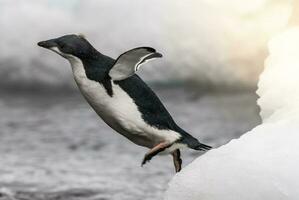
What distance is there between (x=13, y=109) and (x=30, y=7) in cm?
59

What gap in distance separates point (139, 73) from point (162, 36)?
0.16 meters

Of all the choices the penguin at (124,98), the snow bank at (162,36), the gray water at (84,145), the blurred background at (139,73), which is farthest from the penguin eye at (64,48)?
the snow bank at (162,36)

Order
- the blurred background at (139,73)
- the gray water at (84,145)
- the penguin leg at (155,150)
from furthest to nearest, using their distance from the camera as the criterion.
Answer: the blurred background at (139,73)
the gray water at (84,145)
the penguin leg at (155,150)

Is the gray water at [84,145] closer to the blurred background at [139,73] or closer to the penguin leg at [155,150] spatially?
the blurred background at [139,73]

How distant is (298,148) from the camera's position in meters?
1.03

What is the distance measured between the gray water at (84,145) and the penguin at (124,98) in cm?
91

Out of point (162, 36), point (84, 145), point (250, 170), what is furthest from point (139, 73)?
point (250, 170)

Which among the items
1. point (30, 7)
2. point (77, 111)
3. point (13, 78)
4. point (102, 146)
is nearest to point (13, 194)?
point (102, 146)

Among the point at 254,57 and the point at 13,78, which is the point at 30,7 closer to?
the point at 13,78

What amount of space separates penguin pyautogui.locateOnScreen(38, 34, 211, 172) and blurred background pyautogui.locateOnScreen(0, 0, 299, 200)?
1.14m

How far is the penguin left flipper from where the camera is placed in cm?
92

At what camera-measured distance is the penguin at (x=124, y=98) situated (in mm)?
916

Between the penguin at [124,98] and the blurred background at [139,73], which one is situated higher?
the blurred background at [139,73]

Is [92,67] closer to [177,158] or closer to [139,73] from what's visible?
[177,158]
